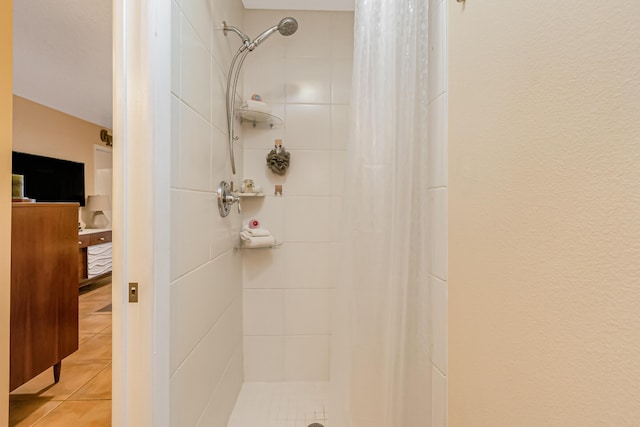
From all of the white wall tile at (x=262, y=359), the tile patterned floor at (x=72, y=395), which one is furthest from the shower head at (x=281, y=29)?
the tile patterned floor at (x=72, y=395)

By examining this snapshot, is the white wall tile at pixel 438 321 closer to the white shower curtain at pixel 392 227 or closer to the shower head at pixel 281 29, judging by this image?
the white shower curtain at pixel 392 227

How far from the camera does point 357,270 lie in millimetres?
929

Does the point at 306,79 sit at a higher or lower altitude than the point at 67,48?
lower

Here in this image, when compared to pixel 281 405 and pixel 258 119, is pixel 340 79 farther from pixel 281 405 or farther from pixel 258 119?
pixel 281 405

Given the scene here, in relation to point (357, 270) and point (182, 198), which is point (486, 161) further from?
point (182, 198)

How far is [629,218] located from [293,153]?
1585 mm

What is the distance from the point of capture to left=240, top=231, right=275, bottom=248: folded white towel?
5.32 ft

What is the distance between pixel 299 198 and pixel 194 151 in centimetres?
85

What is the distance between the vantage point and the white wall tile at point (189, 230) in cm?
86

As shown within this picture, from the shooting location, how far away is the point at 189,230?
97 cm

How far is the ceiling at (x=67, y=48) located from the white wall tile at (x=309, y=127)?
59 cm

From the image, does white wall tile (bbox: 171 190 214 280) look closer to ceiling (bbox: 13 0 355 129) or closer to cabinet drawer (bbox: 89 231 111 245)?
ceiling (bbox: 13 0 355 129)

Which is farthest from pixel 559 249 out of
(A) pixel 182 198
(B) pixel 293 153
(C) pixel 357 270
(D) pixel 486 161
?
(B) pixel 293 153

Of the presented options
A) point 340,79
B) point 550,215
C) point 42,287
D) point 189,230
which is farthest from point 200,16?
point 42,287
